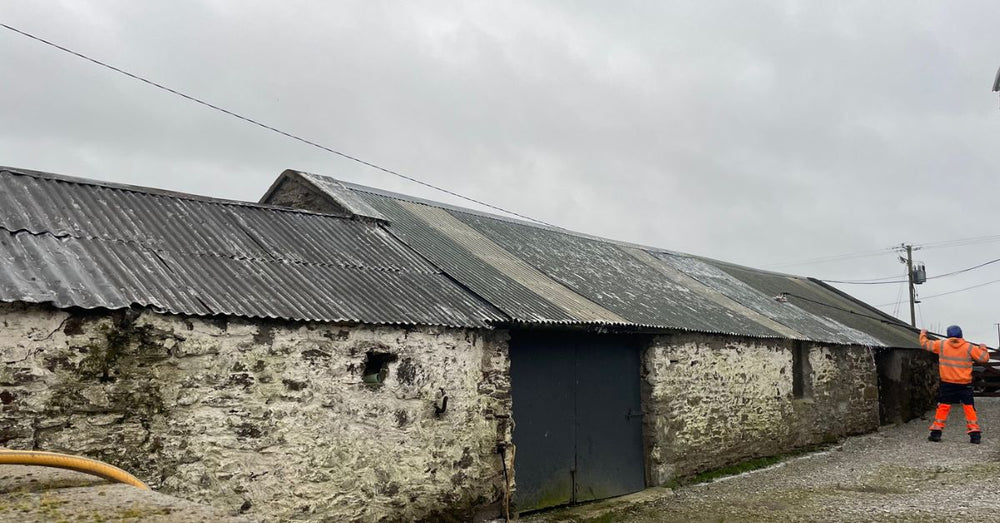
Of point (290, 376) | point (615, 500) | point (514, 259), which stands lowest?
point (615, 500)

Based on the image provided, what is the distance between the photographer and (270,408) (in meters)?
6.69

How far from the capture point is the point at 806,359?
14789 millimetres

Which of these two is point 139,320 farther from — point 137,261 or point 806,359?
point 806,359

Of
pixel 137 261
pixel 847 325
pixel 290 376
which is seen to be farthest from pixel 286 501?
pixel 847 325

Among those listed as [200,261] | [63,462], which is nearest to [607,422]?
[200,261]

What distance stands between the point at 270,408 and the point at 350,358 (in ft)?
2.98

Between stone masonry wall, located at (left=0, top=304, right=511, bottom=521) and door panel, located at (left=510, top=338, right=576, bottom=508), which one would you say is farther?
door panel, located at (left=510, top=338, right=576, bottom=508)

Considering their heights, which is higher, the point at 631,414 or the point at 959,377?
the point at 959,377

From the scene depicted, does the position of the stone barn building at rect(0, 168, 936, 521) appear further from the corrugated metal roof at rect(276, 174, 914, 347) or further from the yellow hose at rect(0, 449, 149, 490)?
the yellow hose at rect(0, 449, 149, 490)

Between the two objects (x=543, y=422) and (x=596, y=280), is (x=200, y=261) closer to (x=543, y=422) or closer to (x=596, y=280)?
(x=543, y=422)

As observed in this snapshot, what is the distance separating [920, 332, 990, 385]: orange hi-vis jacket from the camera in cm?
1352

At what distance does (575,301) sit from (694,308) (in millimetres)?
3459

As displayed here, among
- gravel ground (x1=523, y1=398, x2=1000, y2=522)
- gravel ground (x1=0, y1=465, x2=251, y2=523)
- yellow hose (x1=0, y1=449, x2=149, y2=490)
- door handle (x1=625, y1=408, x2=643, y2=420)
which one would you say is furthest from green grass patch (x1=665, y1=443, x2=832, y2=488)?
gravel ground (x1=0, y1=465, x2=251, y2=523)

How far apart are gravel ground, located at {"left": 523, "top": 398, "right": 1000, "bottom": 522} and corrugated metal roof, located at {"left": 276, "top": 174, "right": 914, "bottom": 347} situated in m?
2.27
